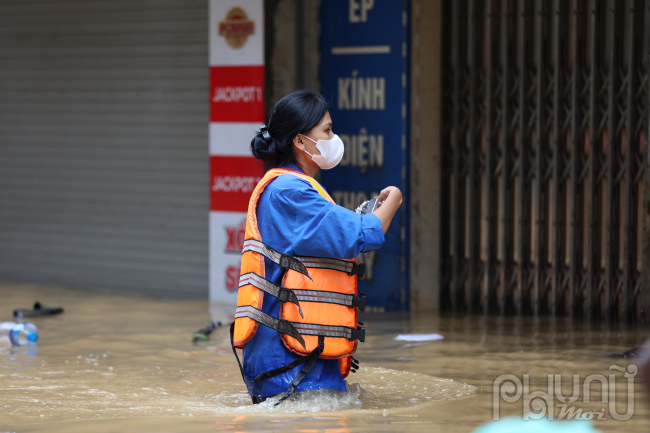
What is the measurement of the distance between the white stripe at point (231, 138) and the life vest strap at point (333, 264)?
14.4ft

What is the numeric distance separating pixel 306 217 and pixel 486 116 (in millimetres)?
4151

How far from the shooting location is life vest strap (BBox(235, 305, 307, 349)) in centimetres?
347

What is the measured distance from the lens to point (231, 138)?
311 inches

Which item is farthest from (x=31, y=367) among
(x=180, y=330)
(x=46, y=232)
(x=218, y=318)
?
(x=46, y=232)

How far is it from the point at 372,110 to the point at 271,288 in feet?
13.6

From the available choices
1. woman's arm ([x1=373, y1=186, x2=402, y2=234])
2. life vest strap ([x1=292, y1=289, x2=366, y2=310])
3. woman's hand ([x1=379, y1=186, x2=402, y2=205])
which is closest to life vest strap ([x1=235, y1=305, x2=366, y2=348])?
life vest strap ([x1=292, y1=289, x2=366, y2=310])

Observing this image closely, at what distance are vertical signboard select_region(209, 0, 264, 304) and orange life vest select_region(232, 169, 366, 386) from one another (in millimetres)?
4287

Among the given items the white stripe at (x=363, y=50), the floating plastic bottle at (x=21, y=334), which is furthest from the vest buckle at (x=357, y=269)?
the white stripe at (x=363, y=50)

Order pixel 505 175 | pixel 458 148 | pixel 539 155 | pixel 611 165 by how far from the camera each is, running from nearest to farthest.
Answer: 1. pixel 611 165
2. pixel 539 155
3. pixel 505 175
4. pixel 458 148

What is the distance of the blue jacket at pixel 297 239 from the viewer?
3.39 meters

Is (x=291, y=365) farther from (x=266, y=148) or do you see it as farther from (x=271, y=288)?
(x=266, y=148)

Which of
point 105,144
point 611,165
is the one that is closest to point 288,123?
point 611,165

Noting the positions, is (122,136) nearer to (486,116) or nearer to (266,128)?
(486,116)

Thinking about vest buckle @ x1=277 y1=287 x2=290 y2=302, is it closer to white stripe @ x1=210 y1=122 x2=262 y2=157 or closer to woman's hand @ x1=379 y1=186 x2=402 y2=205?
woman's hand @ x1=379 y1=186 x2=402 y2=205
